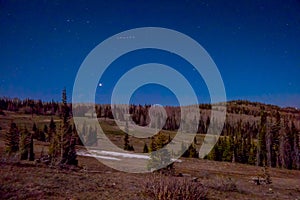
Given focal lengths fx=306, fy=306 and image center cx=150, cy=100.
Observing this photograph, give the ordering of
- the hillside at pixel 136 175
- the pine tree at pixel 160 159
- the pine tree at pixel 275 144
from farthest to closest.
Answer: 1. the pine tree at pixel 275 144
2. the pine tree at pixel 160 159
3. the hillside at pixel 136 175

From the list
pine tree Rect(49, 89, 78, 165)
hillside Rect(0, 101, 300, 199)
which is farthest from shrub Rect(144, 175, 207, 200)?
pine tree Rect(49, 89, 78, 165)

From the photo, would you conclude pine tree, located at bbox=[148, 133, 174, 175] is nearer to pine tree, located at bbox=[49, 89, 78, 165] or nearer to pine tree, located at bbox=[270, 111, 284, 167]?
pine tree, located at bbox=[49, 89, 78, 165]

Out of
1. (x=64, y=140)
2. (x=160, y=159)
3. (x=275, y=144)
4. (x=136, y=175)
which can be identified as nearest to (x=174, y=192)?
(x=136, y=175)

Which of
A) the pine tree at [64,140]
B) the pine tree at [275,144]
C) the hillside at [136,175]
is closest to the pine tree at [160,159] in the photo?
the hillside at [136,175]

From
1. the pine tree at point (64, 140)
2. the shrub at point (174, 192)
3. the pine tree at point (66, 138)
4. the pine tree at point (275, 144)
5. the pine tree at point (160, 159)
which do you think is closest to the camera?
the shrub at point (174, 192)

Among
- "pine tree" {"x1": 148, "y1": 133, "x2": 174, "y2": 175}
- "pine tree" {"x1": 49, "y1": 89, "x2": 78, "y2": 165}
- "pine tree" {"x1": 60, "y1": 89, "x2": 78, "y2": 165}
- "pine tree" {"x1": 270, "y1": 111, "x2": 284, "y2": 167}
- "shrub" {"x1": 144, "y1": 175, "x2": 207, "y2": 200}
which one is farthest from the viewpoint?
"pine tree" {"x1": 270, "y1": 111, "x2": 284, "y2": 167}

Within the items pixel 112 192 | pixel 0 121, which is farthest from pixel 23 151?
pixel 0 121

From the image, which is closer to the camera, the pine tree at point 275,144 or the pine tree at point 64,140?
the pine tree at point 64,140

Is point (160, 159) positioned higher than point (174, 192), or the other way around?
point (174, 192)

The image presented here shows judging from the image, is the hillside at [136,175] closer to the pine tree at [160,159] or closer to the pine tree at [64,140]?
the pine tree at [160,159]

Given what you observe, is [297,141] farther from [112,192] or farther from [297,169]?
[112,192]

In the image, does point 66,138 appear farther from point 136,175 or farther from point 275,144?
point 275,144

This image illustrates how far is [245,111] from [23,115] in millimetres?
121576

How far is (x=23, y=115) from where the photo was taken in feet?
285
